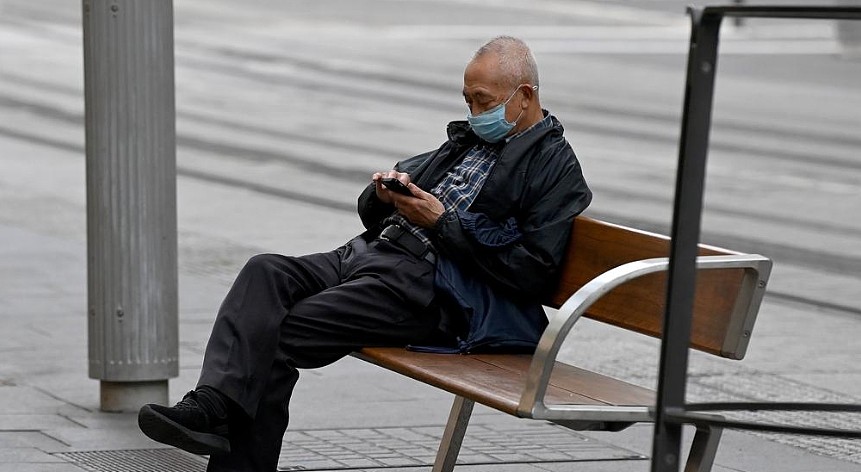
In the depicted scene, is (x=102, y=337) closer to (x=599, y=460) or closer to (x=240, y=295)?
→ (x=240, y=295)

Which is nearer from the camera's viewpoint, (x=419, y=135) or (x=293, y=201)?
(x=293, y=201)

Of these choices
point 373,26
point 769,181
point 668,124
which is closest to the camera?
point 769,181

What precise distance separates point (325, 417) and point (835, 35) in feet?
82.5

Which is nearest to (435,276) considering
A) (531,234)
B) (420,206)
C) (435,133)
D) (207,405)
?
(420,206)

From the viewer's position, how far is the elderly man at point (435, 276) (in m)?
4.71

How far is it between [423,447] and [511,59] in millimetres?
1475

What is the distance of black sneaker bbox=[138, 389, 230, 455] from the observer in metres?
4.55

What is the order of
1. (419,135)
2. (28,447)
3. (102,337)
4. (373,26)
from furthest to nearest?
(373,26), (419,135), (102,337), (28,447)

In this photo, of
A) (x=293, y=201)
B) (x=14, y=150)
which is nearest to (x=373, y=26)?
(x=14, y=150)

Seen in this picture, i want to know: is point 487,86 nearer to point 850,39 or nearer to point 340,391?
point 340,391

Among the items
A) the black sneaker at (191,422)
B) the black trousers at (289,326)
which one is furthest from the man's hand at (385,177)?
the black sneaker at (191,422)

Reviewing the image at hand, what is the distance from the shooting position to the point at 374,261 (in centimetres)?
504

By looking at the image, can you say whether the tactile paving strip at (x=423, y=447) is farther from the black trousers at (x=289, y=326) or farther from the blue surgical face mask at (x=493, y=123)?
the blue surgical face mask at (x=493, y=123)

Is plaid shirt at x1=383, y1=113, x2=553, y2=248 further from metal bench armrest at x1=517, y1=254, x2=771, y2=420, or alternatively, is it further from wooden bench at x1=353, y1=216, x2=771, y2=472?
metal bench armrest at x1=517, y1=254, x2=771, y2=420
